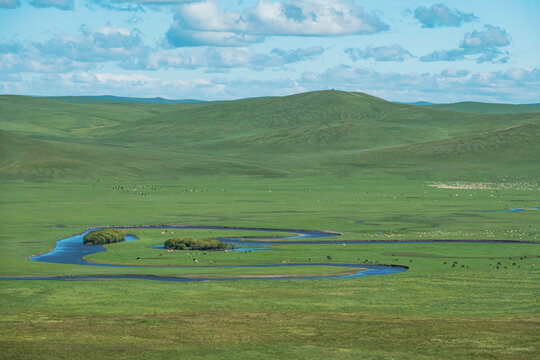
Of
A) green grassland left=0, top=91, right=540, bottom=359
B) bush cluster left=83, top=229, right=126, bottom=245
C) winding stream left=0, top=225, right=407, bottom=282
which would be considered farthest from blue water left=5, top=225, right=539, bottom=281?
green grassland left=0, top=91, right=540, bottom=359

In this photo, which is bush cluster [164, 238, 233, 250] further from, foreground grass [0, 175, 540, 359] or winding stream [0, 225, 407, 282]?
foreground grass [0, 175, 540, 359]

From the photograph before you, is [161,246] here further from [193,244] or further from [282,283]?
[282,283]

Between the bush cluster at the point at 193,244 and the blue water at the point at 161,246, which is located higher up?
the bush cluster at the point at 193,244

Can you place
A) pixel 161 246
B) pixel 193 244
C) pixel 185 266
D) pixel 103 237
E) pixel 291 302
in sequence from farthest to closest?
pixel 103 237, pixel 161 246, pixel 193 244, pixel 185 266, pixel 291 302

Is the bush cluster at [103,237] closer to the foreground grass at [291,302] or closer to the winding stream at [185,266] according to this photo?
the winding stream at [185,266]

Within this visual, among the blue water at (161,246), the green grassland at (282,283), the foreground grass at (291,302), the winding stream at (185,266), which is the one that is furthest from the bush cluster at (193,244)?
the foreground grass at (291,302)

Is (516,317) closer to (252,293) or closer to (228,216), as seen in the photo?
(252,293)

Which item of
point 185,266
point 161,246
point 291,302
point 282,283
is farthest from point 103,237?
point 291,302

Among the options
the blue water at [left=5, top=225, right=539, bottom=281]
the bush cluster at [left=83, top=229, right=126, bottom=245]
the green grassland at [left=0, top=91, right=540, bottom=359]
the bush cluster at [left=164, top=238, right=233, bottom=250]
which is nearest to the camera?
the green grassland at [left=0, top=91, right=540, bottom=359]
